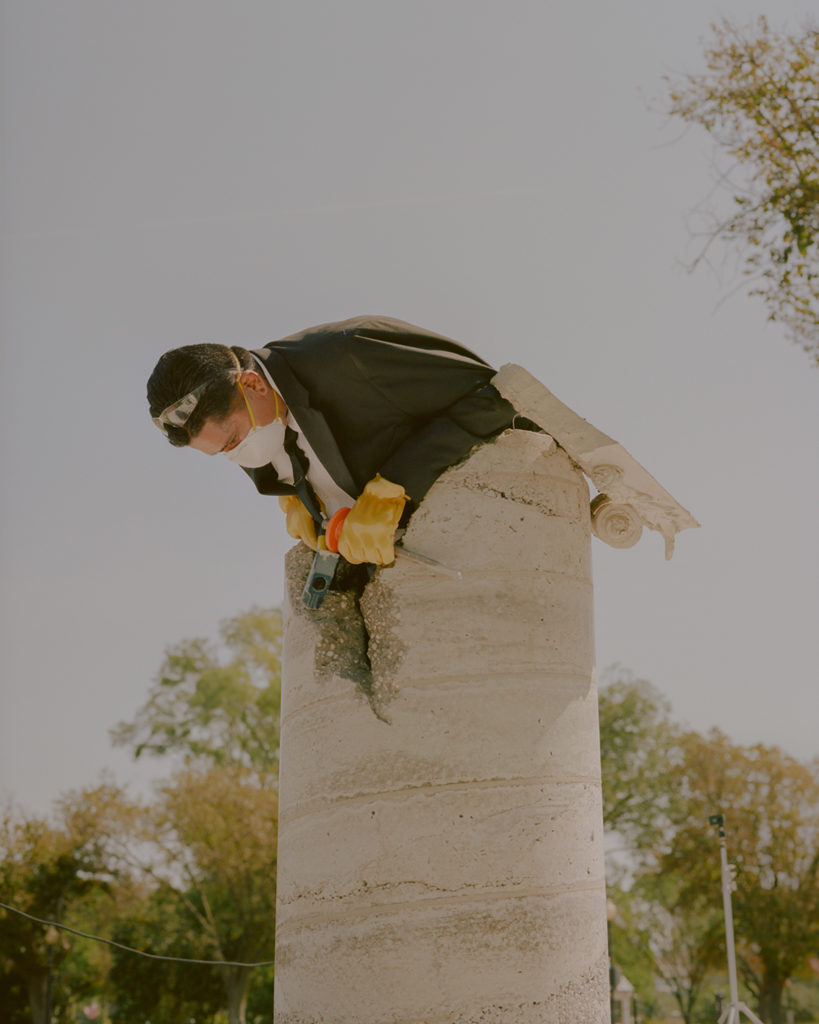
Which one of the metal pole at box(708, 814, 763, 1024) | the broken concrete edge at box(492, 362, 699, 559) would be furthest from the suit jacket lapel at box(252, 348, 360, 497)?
the metal pole at box(708, 814, 763, 1024)

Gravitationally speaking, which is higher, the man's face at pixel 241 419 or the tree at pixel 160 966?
the man's face at pixel 241 419

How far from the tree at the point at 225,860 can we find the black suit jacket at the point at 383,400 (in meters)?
22.4

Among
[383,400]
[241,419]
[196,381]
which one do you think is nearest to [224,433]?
[241,419]

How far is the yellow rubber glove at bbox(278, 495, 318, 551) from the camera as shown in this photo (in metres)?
3.85

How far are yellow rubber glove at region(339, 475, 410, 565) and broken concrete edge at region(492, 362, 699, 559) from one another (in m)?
0.53

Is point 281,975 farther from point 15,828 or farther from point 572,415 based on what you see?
point 15,828

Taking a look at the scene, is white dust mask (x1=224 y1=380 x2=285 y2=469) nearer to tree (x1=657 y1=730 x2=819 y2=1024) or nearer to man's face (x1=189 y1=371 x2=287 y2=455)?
man's face (x1=189 y1=371 x2=287 y2=455)

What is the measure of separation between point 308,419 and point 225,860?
23.2 metres

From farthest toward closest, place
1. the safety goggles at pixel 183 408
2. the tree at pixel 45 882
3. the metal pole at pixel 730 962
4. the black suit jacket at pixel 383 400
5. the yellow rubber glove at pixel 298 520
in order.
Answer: the tree at pixel 45 882
the metal pole at pixel 730 962
the yellow rubber glove at pixel 298 520
the black suit jacket at pixel 383 400
the safety goggles at pixel 183 408

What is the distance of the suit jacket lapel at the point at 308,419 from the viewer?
11.8ft

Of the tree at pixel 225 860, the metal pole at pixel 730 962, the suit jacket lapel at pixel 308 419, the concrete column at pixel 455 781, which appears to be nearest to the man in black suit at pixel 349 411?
the suit jacket lapel at pixel 308 419

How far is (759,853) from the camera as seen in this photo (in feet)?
88.5

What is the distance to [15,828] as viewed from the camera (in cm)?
2517

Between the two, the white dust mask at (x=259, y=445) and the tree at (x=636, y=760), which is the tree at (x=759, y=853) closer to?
the tree at (x=636, y=760)
